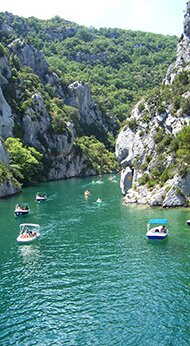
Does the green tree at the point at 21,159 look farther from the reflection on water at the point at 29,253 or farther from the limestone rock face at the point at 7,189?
the reflection on water at the point at 29,253

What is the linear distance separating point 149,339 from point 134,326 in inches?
89.5

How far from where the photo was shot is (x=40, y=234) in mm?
60312

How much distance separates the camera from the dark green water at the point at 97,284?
29125 mm

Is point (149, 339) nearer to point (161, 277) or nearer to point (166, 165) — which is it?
point (161, 277)

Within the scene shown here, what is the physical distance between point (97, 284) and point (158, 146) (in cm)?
5159

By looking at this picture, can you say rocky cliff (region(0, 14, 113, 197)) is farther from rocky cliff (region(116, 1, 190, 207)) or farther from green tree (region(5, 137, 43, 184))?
rocky cliff (region(116, 1, 190, 207))

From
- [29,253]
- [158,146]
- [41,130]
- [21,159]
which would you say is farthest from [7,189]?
[41,130]

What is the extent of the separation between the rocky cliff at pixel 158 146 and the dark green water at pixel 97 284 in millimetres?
7342

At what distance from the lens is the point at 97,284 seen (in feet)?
125

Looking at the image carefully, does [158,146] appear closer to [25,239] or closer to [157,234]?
[157,234]

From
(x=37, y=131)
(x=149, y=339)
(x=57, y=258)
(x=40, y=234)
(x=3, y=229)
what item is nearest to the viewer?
(x=149, y=339)

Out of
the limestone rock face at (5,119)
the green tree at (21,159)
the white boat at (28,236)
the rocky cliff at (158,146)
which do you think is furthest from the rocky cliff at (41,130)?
the white boat at (28,236)

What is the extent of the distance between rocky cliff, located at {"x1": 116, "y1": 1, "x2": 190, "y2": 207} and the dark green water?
734 centimetres

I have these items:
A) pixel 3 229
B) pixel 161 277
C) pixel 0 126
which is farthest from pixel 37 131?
pixel 161 277
